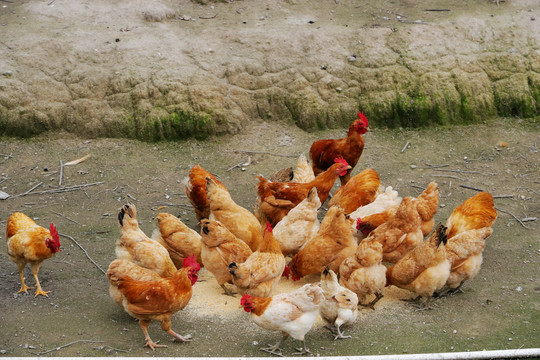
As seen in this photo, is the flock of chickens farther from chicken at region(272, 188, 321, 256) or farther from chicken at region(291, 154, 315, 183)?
chicken at region(291, 154, 315, 183)

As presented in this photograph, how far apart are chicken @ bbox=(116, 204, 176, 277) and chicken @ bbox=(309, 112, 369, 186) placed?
296cm

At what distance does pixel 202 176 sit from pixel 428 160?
3.82 metres

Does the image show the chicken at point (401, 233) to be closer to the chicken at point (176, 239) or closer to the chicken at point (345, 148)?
the chicken at point (345, 148)

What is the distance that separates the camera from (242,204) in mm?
8602

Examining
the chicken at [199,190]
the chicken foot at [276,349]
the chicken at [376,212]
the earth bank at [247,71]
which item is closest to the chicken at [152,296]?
the chicken foot at [276,349]

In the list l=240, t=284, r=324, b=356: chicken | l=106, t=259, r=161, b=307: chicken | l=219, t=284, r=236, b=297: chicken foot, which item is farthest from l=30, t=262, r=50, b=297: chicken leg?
l=240, t=284, r=324, b=356: chicken

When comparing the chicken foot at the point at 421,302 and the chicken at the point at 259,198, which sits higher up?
the chicken at the point at 259,198

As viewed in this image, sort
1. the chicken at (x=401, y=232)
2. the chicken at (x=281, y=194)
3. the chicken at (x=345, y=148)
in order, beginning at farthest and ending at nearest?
1. the chicken at (x=345, y=148)
2. the chicken at (x=281, y=194)
3. the chicken at (x=401, y=232)

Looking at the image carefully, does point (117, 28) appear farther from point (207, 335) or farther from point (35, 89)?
point (207, 335)

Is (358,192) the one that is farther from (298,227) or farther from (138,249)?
(138,249)

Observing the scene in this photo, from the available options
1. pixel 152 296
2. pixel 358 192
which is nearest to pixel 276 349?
pixel 152 296

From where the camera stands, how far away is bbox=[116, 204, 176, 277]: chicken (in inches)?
254

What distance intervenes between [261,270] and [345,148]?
2849 mm

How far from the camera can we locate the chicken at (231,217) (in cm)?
724
